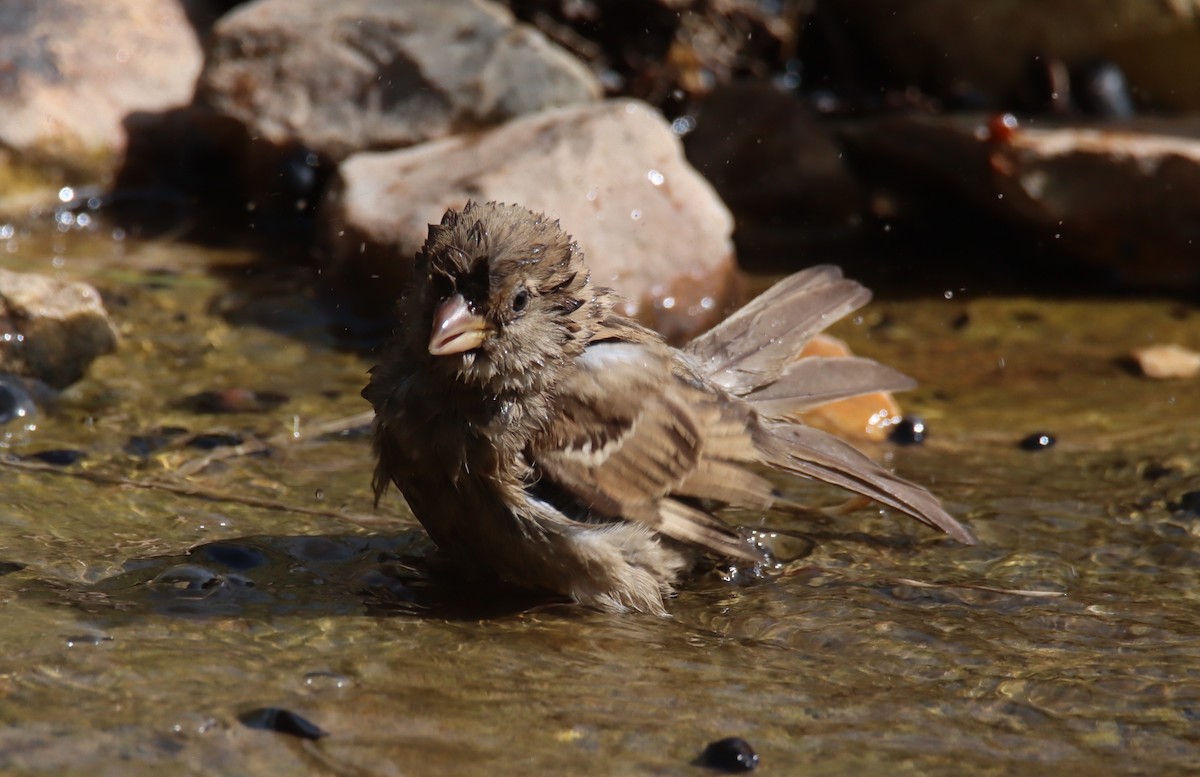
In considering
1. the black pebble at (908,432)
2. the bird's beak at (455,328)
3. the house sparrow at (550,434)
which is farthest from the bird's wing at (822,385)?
the bird's beak at (455,328)

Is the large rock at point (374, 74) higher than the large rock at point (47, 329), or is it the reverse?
the large rock at point (374, 74)

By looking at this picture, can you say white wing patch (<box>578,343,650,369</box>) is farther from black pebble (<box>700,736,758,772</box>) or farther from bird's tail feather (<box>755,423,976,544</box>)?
black pebble (<box>700,736,758,772</box>)

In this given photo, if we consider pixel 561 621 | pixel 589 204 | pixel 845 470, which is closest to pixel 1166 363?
pixel 845 470

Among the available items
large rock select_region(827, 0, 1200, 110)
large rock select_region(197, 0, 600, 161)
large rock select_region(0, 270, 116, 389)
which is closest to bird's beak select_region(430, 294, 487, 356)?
large rock select_region(0, 270, 116, 389)

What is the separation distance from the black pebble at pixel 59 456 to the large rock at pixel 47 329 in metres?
0.61

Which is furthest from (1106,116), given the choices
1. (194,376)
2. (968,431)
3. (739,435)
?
(194,376)

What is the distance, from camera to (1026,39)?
303 inches

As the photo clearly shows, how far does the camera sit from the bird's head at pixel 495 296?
3.58 metres

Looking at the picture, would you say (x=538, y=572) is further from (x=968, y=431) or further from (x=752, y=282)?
(x=752, y=282)

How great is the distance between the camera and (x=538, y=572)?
3627 millimetres

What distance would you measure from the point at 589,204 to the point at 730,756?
11.6 feet

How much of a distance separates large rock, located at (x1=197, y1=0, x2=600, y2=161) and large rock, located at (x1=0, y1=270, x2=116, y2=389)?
1956 millimetres

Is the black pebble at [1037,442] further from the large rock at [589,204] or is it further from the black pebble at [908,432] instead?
the large rock at [589,204]

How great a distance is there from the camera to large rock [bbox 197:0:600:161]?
22.2 ft
